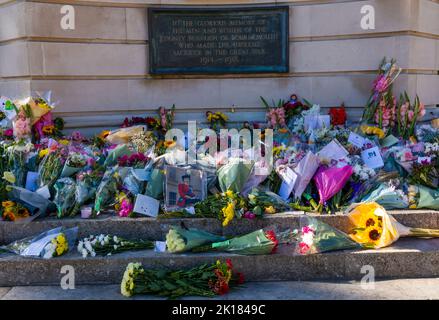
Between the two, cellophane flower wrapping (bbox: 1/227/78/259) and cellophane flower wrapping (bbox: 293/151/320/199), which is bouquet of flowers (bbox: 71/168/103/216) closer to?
cellophane flower wrapping (bbox: 1/227/78/259)

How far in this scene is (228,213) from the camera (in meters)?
5.34

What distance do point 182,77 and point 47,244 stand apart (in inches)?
140

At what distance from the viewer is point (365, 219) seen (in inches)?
213

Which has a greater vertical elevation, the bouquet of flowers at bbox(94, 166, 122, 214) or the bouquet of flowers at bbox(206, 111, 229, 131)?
the bouquet of flowers at bbox(206, 111, 229, 131)

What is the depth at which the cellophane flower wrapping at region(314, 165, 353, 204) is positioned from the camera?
225 inches

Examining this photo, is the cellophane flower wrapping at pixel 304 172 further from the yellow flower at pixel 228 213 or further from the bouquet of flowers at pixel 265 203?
the yellow flower at pixel 228 213

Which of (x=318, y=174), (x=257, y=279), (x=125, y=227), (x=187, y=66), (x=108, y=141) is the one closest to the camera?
(x=257, y=279)

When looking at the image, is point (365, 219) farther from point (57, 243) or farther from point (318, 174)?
point (57, 243)

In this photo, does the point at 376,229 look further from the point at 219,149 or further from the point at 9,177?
the point at 9,177

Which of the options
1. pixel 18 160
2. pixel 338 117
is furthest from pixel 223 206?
pixel 338 117

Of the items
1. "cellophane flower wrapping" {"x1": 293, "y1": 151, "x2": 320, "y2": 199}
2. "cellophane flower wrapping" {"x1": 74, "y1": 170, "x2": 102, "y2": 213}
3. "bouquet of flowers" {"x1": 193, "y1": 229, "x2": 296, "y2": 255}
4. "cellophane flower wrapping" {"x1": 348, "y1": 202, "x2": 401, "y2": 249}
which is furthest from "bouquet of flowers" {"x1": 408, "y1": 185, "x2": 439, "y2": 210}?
"cellophane flower wrapping" {"x1": 74, "y1": 170, "x2": 102, "y2": 213}

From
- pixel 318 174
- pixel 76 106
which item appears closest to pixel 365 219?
pixel 318 174

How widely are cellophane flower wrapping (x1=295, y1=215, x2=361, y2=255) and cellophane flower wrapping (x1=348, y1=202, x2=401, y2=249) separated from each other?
19cm

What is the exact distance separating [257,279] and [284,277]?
27 cm
